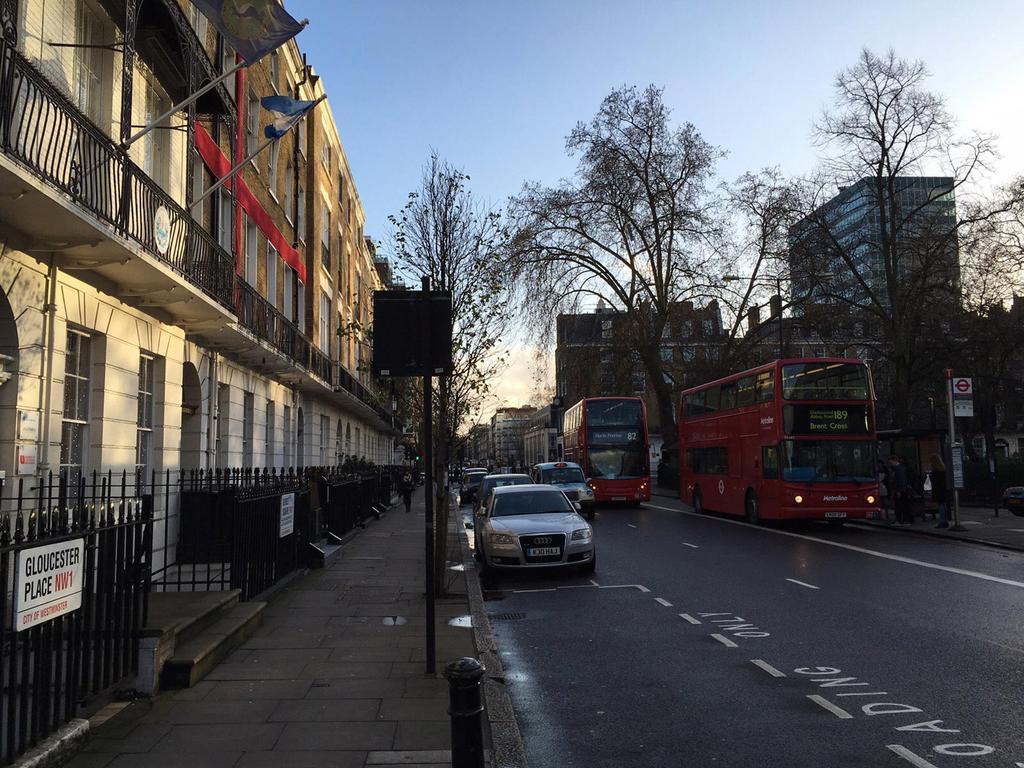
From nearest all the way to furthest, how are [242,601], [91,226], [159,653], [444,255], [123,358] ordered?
[159,653] → [91,226] → [242,601] → [123,358] → [444,255]

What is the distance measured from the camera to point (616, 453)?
29469mm

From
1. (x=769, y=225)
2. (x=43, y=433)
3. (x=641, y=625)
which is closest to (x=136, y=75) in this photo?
(x=43, y=433)

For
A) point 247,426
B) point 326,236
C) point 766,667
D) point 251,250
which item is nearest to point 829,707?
point 766,667

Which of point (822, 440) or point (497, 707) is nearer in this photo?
point (497, 707)

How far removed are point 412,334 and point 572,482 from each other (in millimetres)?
18501

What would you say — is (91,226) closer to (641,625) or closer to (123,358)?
(123,358)

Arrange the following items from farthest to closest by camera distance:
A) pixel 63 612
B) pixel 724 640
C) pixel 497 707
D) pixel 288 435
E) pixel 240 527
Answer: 1. pixel 288 435
2. pixel 240 527
3. pixel 724 640
4. pixel 497 707
5. pixel 63 612

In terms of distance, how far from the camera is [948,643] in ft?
25.0

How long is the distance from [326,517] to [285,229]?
395 inches

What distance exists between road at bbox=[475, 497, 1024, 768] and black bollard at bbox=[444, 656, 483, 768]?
1.33 meters

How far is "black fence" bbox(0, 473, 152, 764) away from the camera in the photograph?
159 inches

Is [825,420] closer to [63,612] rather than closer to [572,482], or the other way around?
[572,482]

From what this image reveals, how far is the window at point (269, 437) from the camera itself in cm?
1989

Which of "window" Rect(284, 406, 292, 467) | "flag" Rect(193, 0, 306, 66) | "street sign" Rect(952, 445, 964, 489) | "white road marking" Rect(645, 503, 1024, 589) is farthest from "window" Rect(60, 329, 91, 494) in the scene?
"street sign" Rect(952, 445, 964, 489)
